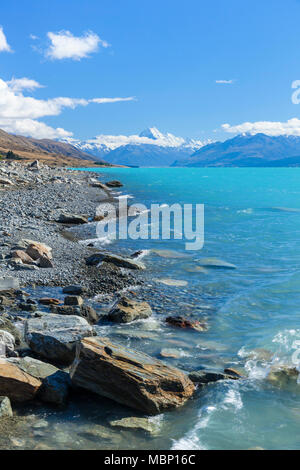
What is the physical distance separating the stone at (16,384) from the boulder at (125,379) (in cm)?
101

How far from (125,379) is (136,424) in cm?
102

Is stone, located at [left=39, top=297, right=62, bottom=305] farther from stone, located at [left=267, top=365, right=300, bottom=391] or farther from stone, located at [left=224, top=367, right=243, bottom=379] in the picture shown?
stone, located at [left=267, top=365, right=300, bottom=391]

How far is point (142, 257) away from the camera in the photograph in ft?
83.5

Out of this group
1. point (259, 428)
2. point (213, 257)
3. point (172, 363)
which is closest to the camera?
point (259, 428)

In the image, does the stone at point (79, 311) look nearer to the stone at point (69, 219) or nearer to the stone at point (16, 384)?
the stone at point (16, 384)

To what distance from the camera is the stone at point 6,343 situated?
33.2 feet

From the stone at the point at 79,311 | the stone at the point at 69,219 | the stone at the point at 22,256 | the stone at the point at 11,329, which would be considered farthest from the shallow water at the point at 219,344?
the stone at the point at 69,219

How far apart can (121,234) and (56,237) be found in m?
7.43

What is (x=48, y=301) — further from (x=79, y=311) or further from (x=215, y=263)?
(x=215, y=263)

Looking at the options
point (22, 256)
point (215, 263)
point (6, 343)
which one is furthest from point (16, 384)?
point (215, 263)

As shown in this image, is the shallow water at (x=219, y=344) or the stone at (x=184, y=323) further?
the stone at (x=184, y=323)

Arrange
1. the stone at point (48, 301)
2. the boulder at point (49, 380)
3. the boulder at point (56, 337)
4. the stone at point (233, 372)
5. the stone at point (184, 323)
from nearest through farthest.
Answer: the boulder at point (49, 380) → the boulder at point (56, 337) → the stone at point (233, 372) → the stone at point (184, 323) → the stone at point (48, 301)
